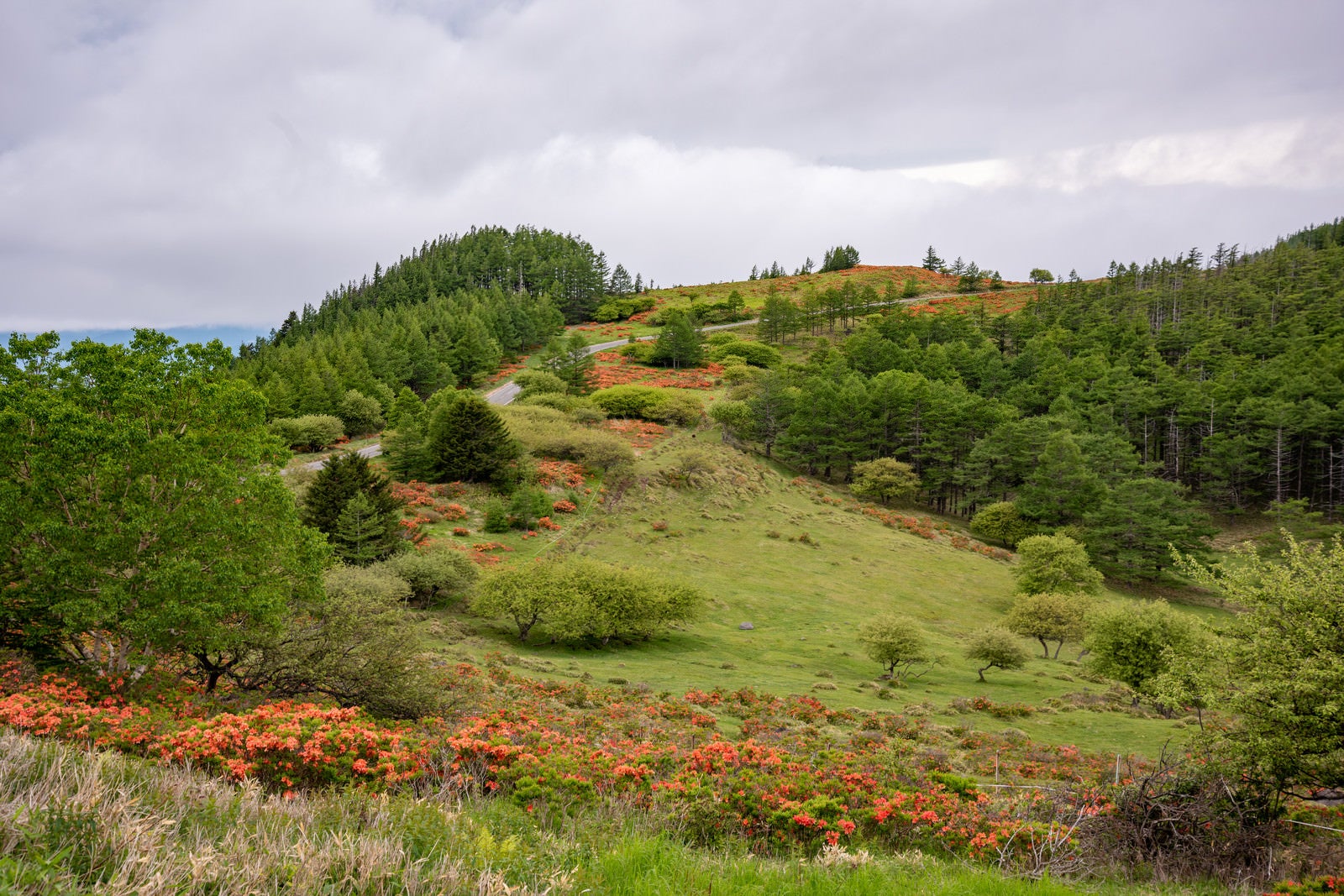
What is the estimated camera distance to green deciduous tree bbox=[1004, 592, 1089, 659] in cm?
3266

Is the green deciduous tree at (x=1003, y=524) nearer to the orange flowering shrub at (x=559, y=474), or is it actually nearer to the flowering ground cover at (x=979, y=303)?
the orange flowering shrub at (x=559, y=474)

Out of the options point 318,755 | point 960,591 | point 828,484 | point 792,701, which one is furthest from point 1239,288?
point 318,755

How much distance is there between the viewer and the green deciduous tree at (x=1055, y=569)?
132 ft

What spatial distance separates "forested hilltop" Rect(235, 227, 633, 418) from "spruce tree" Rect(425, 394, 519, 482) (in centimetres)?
1104

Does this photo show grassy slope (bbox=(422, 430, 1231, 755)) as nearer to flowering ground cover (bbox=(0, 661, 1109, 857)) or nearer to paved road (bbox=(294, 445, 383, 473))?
flowering ground cover (bbox=(0, 661, 1109, 857))

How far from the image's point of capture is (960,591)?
42.3 metres

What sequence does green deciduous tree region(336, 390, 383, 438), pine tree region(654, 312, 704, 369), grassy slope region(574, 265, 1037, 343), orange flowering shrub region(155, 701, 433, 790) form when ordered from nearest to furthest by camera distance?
orange flowering shrub region(155, 701, 433, 790) → green deciduous tree region(336, 390, 383, 438) → pine tree region(654, 312, 704, 369) → grassy slope region(574, 265, 1037, 343)

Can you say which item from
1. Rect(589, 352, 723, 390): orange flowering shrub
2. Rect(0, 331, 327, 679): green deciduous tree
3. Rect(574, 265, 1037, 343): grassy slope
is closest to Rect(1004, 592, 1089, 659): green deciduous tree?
Rect(0, 331, 327, 679): green deciduous tree

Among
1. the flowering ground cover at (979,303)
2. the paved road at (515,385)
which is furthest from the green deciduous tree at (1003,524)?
the flowering ground cover at (979,303)

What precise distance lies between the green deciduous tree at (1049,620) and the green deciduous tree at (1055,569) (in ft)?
22.1

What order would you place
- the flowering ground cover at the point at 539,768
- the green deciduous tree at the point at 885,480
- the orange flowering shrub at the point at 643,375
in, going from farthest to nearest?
the orange flowering shrub at the point at 643,375, the green deciduous tree at the point at 885,480, the flowering ground cover at the point at 539,768

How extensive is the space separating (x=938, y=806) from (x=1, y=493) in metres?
18.0

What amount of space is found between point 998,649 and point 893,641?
4369 millimetres

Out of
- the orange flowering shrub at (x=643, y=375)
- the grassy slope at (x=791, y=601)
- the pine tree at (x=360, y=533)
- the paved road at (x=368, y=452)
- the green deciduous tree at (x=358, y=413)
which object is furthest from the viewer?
the orange flowering shrub at (x=643, y=375)
